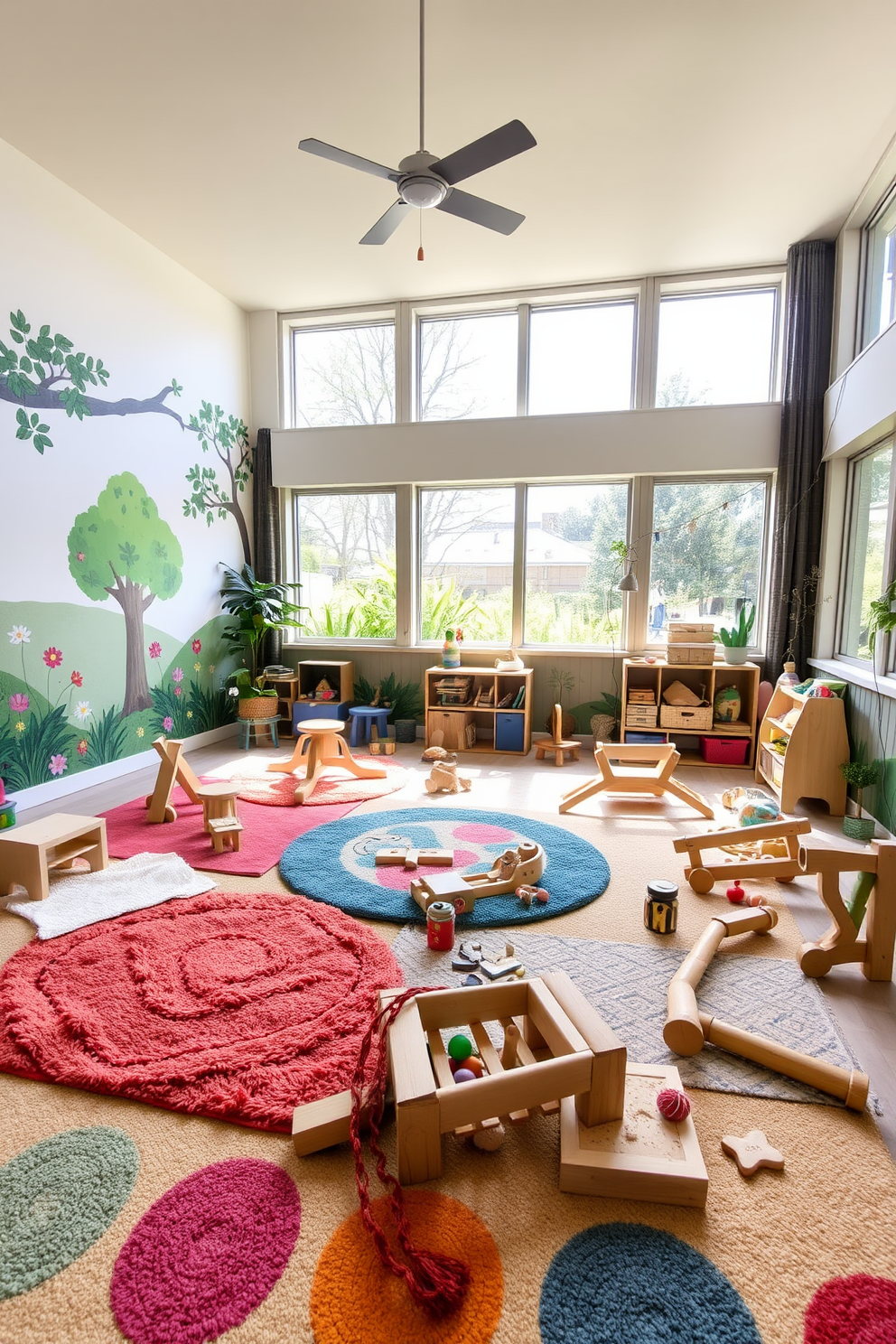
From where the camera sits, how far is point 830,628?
15.0 ft

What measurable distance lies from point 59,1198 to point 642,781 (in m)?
3.17

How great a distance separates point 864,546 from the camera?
4.15m

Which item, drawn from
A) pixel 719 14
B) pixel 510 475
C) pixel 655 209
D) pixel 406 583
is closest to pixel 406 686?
pixel 406 583

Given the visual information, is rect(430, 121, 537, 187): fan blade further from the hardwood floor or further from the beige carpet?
the beige carpet

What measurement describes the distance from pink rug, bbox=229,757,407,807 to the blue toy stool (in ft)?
2.39

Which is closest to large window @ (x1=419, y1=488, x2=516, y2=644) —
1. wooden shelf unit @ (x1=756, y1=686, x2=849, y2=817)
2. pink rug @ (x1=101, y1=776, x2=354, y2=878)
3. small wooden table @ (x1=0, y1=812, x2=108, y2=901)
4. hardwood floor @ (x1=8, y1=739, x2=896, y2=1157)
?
hardwood floor @ (x1=8, y1=739, x2=896, y2=1157)

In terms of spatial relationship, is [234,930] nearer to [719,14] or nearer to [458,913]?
[458,913]

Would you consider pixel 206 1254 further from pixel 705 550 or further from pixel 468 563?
pixel 705 550

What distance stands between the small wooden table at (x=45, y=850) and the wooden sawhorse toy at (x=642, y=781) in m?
2.29

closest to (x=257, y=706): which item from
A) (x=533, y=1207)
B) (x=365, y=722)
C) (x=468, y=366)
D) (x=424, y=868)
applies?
(x=365, y=722)

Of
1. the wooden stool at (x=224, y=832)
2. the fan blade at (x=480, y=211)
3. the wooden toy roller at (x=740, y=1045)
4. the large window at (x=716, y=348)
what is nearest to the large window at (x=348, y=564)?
the large window at (x=716, y=348)

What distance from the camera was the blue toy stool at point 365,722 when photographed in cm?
539

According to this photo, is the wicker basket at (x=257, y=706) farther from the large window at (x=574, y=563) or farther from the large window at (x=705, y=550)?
the large window at (x=705, y=550)

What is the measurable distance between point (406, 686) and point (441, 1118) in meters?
4.57
